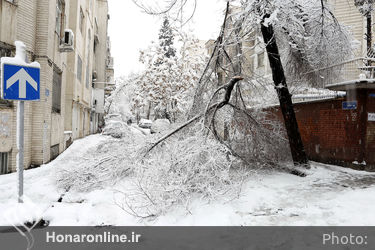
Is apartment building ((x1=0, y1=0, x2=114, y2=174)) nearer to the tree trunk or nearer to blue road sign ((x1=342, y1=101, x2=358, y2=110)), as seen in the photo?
the tree trunk

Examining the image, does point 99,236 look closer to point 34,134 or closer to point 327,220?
point 327,220

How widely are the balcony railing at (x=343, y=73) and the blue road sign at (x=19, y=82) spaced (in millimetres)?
8040

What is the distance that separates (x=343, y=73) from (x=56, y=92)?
34.5 ft

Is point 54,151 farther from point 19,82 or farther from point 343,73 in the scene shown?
point 343,73

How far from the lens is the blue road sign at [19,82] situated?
3.82 meters

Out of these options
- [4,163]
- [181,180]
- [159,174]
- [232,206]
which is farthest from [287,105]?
[4,163]

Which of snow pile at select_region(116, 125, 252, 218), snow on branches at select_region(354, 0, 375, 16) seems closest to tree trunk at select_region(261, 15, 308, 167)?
snow pile at select_region(116, 125, 252, 218)

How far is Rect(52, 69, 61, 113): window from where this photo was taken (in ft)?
31.8

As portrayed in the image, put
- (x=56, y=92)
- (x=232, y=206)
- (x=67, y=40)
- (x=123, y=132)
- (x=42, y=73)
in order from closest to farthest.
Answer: (x=232, y=206)
(x=42, y=73)
(x=123, y=132)
(x=67, y=40)
(x=56, y=92)

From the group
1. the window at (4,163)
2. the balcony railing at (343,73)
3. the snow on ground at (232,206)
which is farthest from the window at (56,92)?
the balcony railing at (343,73)

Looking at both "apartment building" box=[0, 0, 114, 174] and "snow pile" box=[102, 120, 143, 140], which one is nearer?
"apartment building" box=[0, 0, 114, 174]

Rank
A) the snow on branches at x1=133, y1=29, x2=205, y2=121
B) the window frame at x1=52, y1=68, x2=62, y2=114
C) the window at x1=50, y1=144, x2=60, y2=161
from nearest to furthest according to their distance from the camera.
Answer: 1. the window at x1=50, y1=144, x2=60, y2=161
2. the window frame at x1=52, y1=68, x2=62, y2=114
3. the snow on branches at x1=133, y1=29, x2=205, y2=121

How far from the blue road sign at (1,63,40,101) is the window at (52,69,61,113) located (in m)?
6.11

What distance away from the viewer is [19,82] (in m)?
3.94
